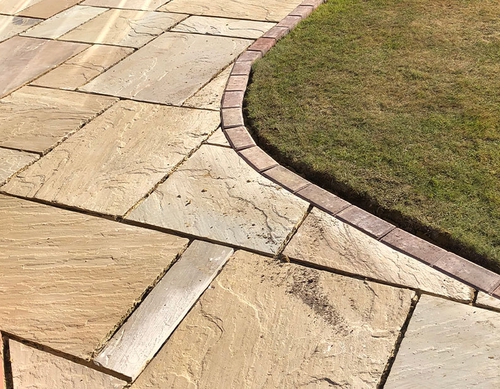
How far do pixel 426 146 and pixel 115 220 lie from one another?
1674 mm

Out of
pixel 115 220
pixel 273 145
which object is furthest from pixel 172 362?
pixel 273 145

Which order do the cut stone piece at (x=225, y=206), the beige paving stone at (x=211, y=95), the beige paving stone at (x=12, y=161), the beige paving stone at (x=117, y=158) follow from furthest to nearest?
the beige paving stone at (x=211, y=95) → the beige paving stone at (x=12, y=161) → the beige paving stone at (x=117, y=158) → the cut stone piece at (x=225, y=206)

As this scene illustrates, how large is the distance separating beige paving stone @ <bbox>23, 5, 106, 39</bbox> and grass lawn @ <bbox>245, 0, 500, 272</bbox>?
1.96 meters

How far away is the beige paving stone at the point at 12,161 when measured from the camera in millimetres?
3258

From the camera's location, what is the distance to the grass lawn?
273cm

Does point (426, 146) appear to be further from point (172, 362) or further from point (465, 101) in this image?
point (172, 362)

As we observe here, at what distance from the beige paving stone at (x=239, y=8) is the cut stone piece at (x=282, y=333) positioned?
3139 mm

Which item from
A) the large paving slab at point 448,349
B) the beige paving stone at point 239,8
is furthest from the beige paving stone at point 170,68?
the large paving slab at point 448,349

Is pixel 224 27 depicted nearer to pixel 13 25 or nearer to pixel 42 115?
pixel 42 115

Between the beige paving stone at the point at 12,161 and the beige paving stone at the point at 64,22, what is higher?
the beige paving stone at the point at 64,22

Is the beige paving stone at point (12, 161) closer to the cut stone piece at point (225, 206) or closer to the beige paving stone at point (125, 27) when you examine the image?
the cut stone piece at point (225, 206)

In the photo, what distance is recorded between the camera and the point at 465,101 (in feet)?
11.6

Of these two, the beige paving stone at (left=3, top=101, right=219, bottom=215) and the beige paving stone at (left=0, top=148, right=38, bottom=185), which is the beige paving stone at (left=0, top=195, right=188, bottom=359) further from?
the beige paving stone at (left=0, top=148, right=38, bottom=185)

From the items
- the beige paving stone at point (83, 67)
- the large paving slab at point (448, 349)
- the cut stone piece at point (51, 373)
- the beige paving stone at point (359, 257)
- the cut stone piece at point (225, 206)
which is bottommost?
the large paving slab at point (448, 349)
